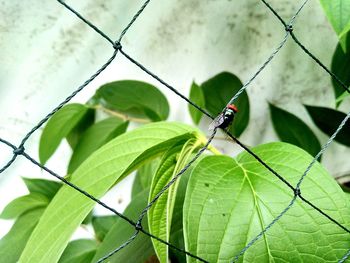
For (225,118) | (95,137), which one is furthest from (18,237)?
(225,118)

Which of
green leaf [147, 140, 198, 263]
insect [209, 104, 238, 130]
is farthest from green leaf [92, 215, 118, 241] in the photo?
insect [209, 104, 238, 130]

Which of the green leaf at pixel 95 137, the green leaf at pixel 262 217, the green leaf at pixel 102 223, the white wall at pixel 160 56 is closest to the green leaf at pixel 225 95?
the white wall at pixel 160 56

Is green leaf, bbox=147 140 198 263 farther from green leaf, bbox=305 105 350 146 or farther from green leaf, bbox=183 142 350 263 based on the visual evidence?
green leaf, bbox=305 105 350 146

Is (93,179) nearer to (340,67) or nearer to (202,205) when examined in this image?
(202,205)

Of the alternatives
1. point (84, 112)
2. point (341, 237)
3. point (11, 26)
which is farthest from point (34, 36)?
point (341, 237)

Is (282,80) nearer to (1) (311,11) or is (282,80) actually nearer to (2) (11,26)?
(1) (311,11)

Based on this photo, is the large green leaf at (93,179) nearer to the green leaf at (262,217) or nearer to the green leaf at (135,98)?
the green leaf at (262,217)

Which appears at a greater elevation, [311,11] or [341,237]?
[311,11]
